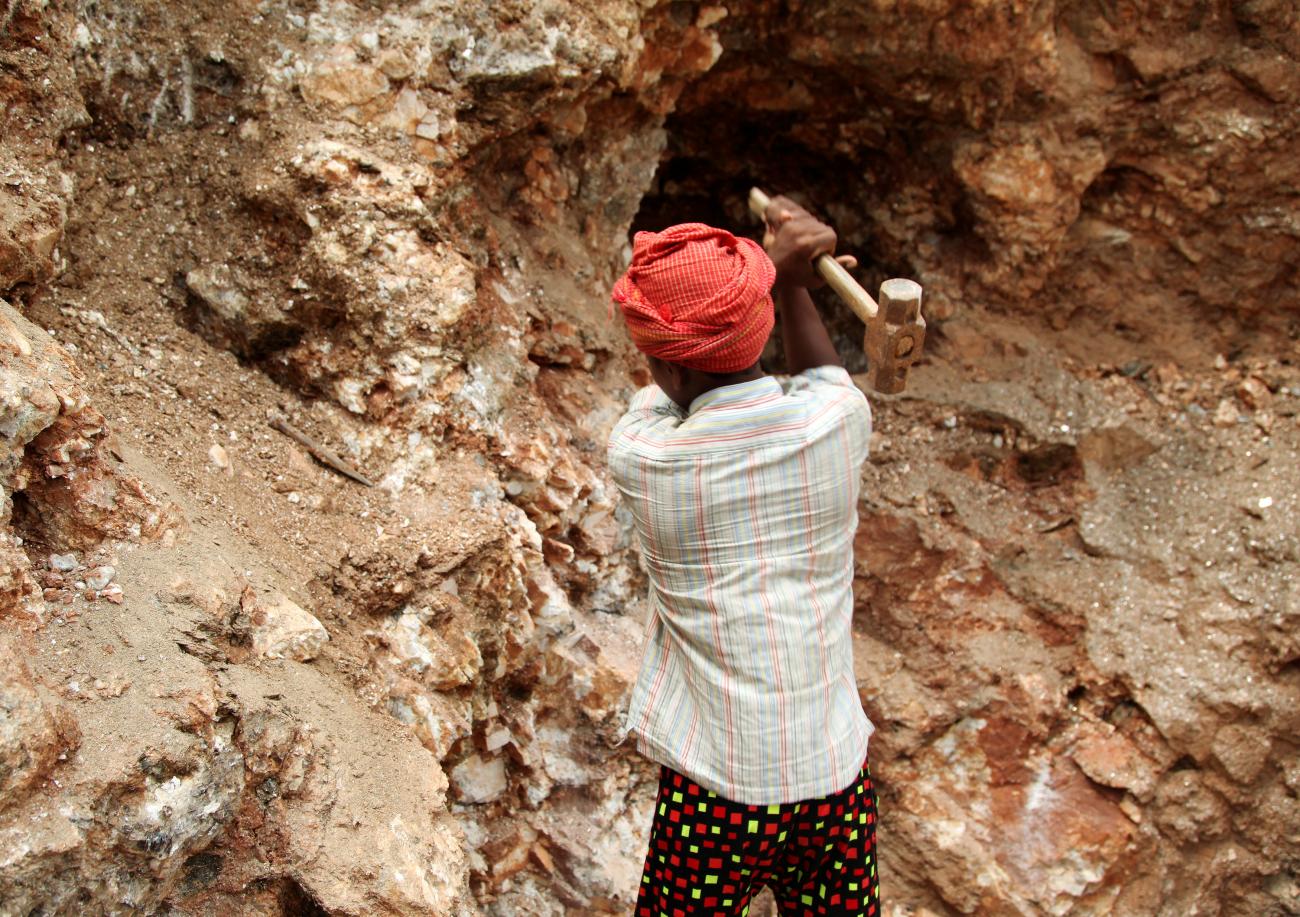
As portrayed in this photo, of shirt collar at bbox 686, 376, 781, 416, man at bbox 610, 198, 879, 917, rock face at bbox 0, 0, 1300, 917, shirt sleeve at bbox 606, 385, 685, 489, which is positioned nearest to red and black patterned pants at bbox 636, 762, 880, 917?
man at bbox 610, 198, 879, 917

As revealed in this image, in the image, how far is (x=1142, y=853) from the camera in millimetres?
3010

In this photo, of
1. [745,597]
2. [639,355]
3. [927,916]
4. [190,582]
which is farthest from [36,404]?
[927,916]

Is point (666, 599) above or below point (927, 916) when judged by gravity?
above

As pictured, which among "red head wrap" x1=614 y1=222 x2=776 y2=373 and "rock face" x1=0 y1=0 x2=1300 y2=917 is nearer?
"red head wrap" x1=614 y1=222 x2=776 y2=373

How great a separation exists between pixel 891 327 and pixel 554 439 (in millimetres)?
966

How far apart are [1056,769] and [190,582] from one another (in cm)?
237

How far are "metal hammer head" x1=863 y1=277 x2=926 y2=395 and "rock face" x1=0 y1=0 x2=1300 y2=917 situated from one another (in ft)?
2.92

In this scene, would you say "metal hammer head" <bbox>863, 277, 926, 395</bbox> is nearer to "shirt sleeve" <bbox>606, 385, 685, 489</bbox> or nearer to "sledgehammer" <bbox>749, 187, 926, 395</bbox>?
"sledgehammer" <bbox>749, 187, 926, 395</bbox>

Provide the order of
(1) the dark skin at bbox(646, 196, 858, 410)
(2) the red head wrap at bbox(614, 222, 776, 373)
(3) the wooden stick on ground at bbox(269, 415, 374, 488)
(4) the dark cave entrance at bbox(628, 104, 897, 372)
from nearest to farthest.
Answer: (2) the red head wrap at bbox(614, 222, 776, 373) < (1) the dark skin at bbox(646, 196, 858, 410) < (3) the wooden stick on ground at bbox(269, 415, 374, 488) < (4) the dark cave entrance at bbox(628, 104, 897, 372)

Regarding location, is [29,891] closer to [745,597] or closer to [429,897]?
[429,897]

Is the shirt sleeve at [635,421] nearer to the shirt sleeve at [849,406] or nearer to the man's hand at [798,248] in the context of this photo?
the shirt sleeve at [849,406]

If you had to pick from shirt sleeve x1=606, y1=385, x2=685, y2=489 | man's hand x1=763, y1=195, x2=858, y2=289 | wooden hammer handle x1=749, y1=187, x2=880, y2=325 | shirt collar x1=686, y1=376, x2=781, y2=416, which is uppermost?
man's hand x1=763, y1=195, x2=858, y2=289

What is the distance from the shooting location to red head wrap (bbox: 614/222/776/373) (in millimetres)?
1656

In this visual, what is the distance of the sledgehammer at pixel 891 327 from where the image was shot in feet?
6.50
